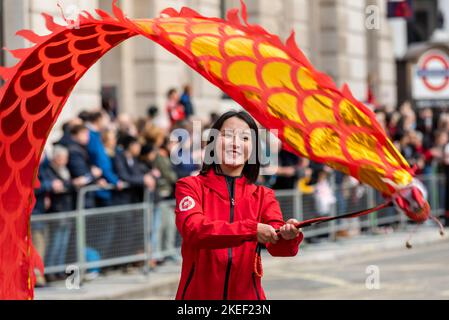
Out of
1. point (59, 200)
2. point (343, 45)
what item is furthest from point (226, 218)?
point (343, 45)

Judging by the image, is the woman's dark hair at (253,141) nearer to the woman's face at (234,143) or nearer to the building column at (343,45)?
the woman's face at (234,143)

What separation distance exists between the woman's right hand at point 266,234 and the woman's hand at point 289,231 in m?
0.06

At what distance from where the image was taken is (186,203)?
6008mm

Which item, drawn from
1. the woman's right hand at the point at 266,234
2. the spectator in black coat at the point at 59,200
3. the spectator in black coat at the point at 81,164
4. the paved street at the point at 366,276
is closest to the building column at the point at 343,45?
the paved street at the point at 366,276

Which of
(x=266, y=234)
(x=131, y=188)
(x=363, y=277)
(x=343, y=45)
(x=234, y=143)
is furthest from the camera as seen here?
→ (x=343, y=45)

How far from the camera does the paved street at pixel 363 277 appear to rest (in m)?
13.3

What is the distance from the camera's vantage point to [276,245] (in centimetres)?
590

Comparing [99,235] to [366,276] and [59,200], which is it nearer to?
[59,200]

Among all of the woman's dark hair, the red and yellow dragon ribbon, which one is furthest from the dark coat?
the woman's dark hair

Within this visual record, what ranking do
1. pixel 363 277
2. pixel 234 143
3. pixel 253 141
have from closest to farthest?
pixel 234 143, pixel 253 141, pixel 363 277

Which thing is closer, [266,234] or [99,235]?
[266,234]

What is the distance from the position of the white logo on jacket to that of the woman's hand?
0.56 meters

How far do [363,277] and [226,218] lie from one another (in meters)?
9.50
